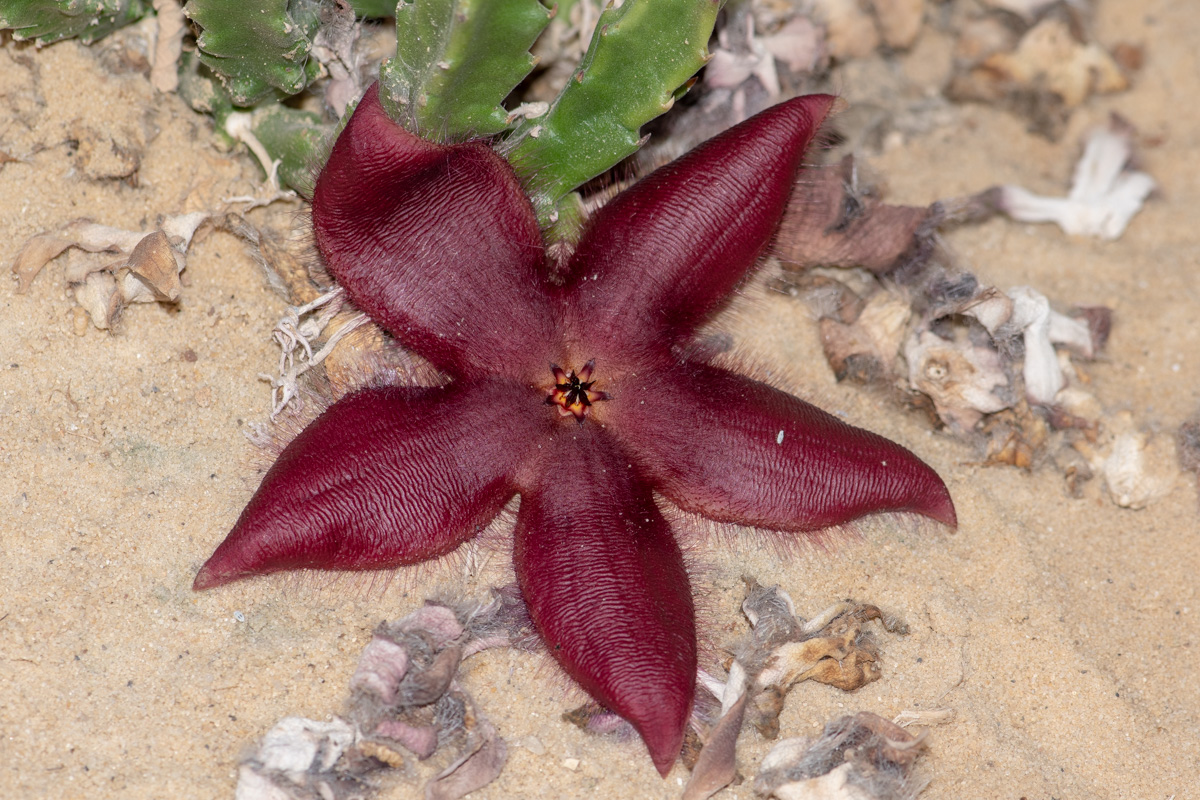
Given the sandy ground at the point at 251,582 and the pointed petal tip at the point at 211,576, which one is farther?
the sandy ground at the point at 251,582

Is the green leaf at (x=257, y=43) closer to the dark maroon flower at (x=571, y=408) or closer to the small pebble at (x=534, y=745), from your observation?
the dark maroon flower at (x=571, y=408)

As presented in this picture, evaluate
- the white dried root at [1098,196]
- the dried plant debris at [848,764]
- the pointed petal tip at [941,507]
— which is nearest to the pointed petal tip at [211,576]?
the dried plant debris at [848,764]

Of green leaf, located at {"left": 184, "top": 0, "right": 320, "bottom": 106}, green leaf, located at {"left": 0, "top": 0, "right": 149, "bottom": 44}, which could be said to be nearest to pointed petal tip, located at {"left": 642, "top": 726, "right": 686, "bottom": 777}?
green leaf, located at {"left": 184, "top": 0, "right": 320, "bottom": 106}

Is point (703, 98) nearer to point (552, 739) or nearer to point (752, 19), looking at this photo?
point (752, 19)

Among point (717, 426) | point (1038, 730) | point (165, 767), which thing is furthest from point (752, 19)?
point (165, 767)

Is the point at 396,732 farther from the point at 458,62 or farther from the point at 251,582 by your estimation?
the point at 458,62

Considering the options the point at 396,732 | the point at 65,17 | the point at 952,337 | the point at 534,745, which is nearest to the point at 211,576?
the point at 396,732
